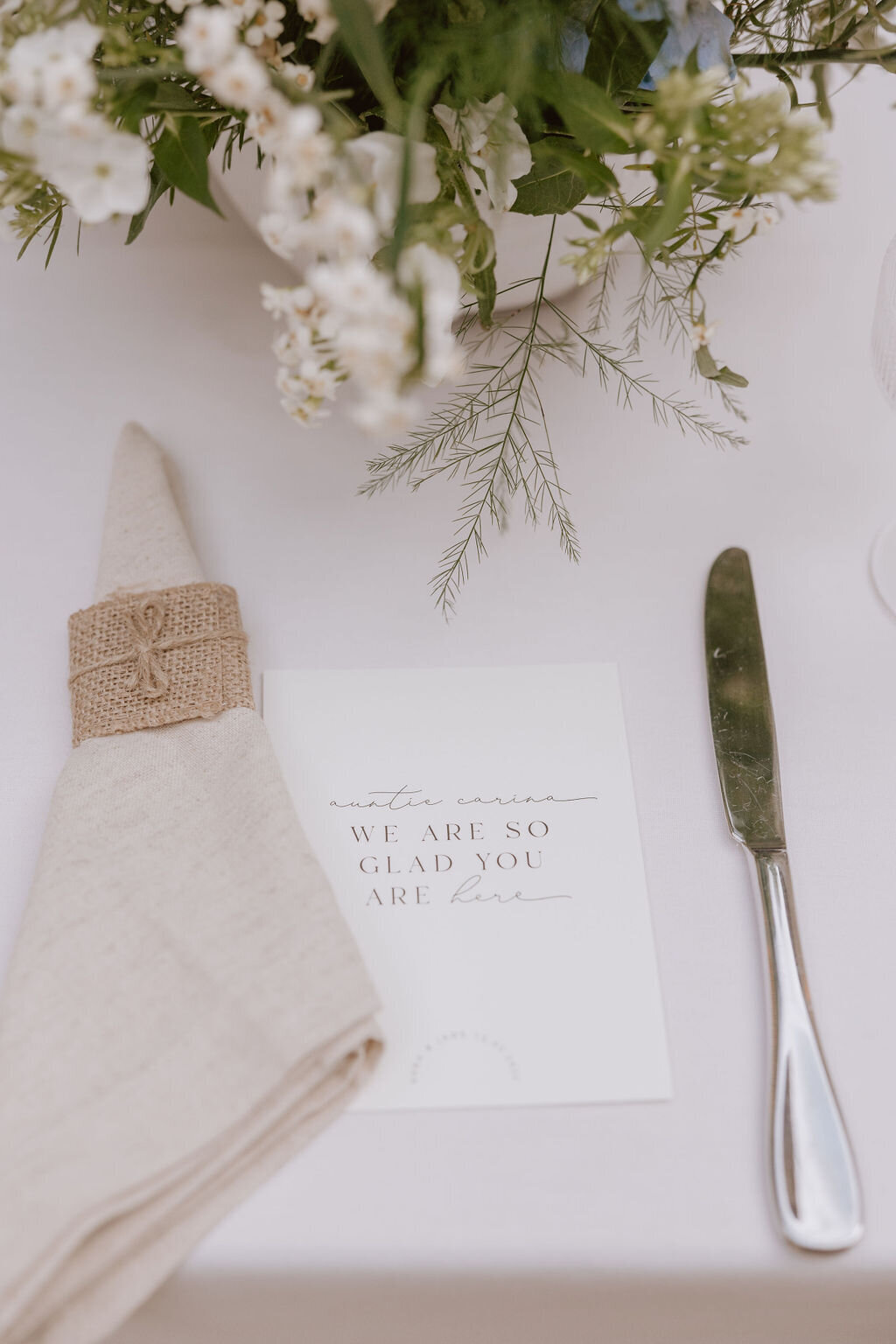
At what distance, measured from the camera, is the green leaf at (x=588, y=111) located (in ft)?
1.38

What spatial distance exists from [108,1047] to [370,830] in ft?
0.54

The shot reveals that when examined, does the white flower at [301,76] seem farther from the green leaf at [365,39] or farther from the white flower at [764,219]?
the white flower at [764,219]

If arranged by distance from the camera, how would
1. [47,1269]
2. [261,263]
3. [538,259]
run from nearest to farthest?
[47,1269] → [538,259] → [261,263]

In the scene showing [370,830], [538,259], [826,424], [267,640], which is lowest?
[370,830]

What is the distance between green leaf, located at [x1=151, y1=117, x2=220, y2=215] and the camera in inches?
18.2

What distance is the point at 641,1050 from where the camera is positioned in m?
0.46

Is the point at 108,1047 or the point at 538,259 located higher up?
the point at 538,259

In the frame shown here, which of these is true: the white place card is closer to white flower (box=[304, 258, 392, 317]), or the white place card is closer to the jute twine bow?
the jute twine bow

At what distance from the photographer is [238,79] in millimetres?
343

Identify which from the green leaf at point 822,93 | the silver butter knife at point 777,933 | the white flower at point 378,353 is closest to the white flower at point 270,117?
the white flower at point 378,353

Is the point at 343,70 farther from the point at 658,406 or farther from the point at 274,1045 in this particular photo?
the point at 274,1045

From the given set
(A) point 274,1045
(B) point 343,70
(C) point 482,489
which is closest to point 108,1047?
(A) point 274,1045

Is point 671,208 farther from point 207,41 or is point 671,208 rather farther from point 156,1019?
point 156,1019

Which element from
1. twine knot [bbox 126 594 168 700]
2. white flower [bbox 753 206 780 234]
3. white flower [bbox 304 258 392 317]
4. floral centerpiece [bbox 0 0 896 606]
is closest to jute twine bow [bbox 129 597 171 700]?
twine knot [bbox 126 594 168 700]
